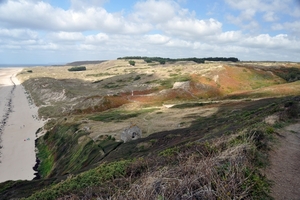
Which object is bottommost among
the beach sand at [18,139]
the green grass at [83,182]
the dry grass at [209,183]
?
the beach sand at [18,139]

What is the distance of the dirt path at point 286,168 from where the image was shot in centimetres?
845

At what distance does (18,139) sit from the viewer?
51125 mm

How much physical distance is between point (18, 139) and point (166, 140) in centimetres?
3645

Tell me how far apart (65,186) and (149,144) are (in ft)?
44.1

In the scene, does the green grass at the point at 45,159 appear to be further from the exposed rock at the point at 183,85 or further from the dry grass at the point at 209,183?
the exposed rock at the point at 183,85

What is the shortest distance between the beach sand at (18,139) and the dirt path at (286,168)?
3161 centimetres

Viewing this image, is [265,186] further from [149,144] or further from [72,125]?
[72,125]

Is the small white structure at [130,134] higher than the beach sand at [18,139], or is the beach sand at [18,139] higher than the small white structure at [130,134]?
the small white structure at [130,134]

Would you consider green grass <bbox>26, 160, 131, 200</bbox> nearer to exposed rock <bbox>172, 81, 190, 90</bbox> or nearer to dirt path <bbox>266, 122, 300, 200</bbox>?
dirt path <bbox>266, 122, 300, 200</bbox>

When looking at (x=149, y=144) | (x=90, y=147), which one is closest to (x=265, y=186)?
(x=149, y=144)

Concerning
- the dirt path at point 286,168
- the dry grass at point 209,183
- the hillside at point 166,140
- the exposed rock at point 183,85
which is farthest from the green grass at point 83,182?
the exposed rock at point 183,85

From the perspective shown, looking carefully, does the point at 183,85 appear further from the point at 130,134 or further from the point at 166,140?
the point at 166,140

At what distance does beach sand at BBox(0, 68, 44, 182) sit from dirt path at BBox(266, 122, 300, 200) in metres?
31.6

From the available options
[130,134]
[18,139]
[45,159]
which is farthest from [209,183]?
[18,139]
